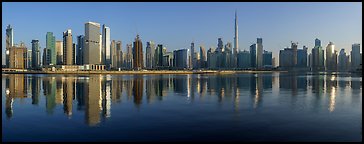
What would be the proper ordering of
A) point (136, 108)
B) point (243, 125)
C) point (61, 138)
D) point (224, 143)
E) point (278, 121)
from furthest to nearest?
1. point (136, 108)
2. point (278, 121)
3. point (243, 125)
4. point (61, 138)
5. point (224, 143)

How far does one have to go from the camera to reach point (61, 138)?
2320cm

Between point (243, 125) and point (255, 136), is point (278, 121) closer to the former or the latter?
point (243, 125)

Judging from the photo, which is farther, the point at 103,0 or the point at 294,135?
the point at 103,0

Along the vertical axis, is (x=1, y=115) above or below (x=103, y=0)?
below

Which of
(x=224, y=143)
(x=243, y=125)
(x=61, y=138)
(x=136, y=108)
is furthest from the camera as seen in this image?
(x=136, y=108)

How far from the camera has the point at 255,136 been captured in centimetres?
2361

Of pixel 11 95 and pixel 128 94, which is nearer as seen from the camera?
pixel 11 95

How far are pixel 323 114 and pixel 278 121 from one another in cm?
792

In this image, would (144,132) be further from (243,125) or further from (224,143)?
(243,125)

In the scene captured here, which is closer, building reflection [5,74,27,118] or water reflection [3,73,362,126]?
building reflection [5,74,27,118]

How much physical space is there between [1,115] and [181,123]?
20.2 m

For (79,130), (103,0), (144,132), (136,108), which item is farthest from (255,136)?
(136,108)

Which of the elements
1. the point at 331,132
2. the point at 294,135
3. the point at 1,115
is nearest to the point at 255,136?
the point at 294,135

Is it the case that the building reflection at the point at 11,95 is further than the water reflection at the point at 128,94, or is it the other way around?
the water reflection at the point at 128,94
